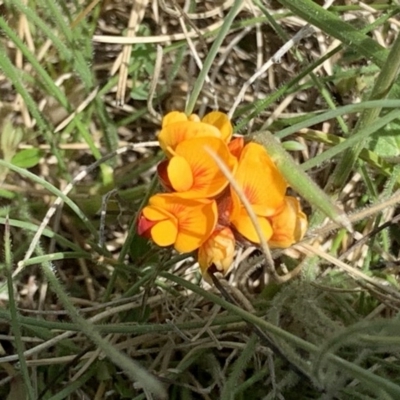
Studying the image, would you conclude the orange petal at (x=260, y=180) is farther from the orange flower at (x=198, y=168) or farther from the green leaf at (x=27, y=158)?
the green leaf at (x=27, y=158)

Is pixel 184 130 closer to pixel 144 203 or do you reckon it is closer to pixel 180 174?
pixel 180 174

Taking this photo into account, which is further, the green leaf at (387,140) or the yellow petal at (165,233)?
the green leaf at (387,140)

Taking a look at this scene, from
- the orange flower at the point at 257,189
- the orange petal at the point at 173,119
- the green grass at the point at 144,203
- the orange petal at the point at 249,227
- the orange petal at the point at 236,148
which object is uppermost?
the orange petal at the point at 173,119

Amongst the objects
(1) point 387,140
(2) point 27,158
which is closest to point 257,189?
(1) point 387,140

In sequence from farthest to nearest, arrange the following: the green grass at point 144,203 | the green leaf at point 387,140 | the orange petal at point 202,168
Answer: the green leaf at point 387,140 → the green grass at point 144,203 → the orange petal at point 202,168

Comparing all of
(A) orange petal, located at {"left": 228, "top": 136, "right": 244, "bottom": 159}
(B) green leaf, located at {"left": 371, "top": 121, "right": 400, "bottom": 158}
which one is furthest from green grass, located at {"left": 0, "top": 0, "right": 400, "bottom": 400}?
(A) orange petal, located at {"left": 228, "top": 136, "right": 244, "bottom": 159}

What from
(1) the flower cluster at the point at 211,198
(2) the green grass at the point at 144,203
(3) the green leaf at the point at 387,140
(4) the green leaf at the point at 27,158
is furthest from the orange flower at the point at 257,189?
(4) the green leaf at the point at 27,158

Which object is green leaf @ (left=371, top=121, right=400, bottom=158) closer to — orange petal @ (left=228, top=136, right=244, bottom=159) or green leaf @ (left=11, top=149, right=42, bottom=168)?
orange petal @ (left=228, top=136, right=244, bottom=159)

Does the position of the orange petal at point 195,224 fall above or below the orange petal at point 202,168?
below
